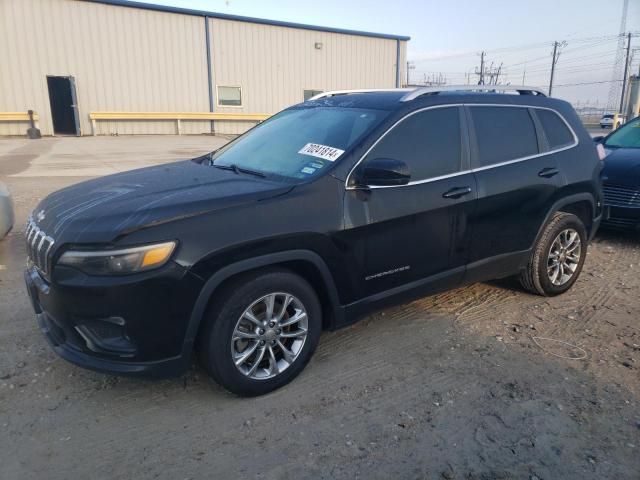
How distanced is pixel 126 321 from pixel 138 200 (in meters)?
0.72

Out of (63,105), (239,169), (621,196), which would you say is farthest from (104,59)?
(621,196)

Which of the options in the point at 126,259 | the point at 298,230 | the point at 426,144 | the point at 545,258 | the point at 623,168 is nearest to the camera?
the point at 126,259

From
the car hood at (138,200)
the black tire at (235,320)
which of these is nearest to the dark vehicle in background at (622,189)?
the black tire at (235,320)

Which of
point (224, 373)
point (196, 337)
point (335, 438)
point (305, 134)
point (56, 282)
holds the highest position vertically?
point (305, 134)

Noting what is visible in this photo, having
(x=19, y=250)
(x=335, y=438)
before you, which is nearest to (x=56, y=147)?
(x=19, y=250)

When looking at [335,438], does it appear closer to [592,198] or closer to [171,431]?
[171,431]

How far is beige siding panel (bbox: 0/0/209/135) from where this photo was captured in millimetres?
19609

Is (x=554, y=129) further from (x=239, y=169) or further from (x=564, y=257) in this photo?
(x=239, y=169)

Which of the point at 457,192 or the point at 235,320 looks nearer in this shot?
the point at 235,320

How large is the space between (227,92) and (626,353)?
23298mm

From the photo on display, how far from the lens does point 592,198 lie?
4648mm

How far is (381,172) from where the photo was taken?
3094 millimetres

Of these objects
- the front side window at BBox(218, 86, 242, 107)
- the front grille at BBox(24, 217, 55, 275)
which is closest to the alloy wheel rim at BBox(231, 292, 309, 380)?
the front grille at BBox(24, 217, 55, 275)

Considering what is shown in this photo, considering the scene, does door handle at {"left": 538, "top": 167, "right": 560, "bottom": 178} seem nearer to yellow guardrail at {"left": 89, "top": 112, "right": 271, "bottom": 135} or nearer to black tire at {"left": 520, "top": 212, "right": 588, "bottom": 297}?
black tire at {"left": 520, "top": 212, "right": 588, "bottom": 297}
